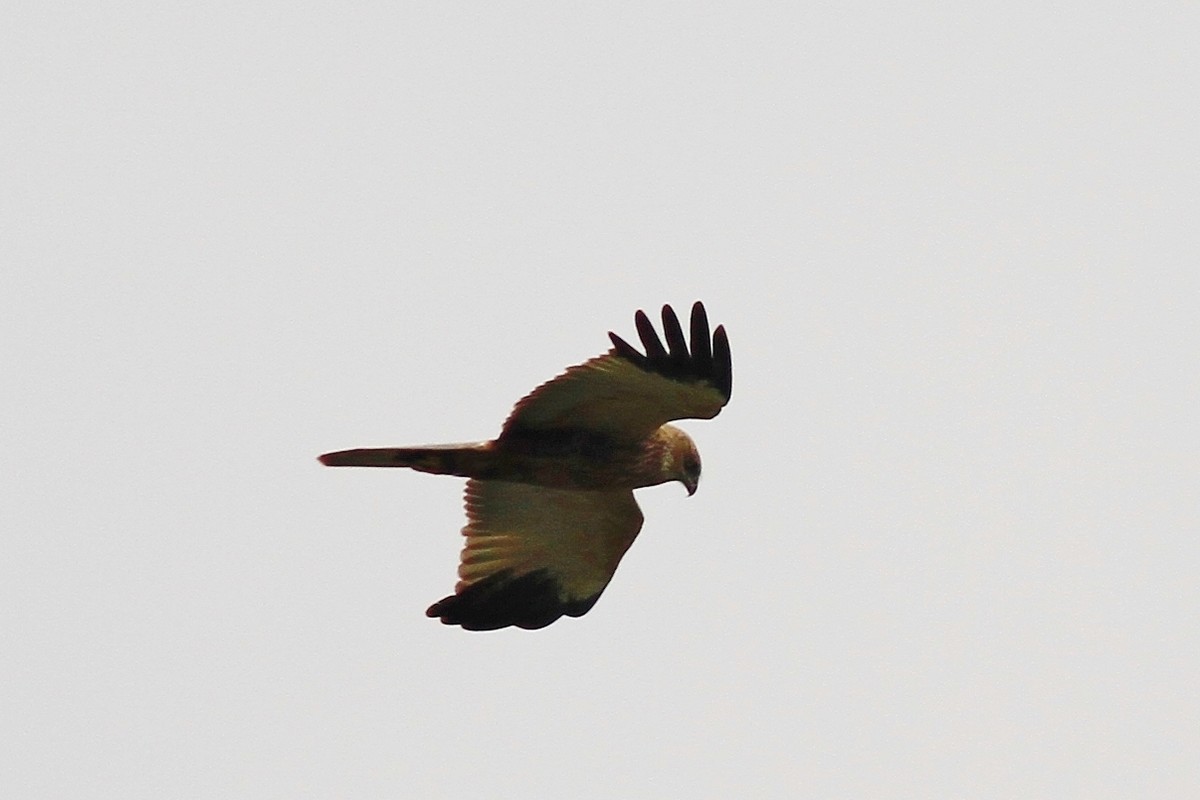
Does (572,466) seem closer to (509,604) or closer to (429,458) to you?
(429,458)

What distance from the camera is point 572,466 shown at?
1068 cm

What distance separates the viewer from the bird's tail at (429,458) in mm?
10250

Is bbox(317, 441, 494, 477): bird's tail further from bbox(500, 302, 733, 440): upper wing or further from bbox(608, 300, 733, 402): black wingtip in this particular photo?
bbox(608, 300, 733, 402): black wingtip

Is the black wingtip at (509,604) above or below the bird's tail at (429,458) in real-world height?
below

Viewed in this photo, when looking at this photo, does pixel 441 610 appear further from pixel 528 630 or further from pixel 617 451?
pixel 617 451

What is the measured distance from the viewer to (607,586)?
1181 cm

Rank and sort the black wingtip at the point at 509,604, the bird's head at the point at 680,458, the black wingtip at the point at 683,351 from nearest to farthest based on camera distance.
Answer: the black wingtip at the point at 683,351 → the bird's head at the point at 680,458 → the black wingtip at the point at 509,604

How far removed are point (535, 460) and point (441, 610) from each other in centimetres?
134

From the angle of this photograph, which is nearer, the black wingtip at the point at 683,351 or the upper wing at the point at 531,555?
the black wingtip at the point at 683,351

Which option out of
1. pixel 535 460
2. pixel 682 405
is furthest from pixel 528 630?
pixel 682 405

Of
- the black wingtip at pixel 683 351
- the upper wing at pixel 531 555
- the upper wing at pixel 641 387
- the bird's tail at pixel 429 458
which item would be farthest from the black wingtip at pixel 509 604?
the black wingtip at pixel 683 351

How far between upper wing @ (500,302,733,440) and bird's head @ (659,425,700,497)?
7.2 inches

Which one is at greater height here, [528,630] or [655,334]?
[655,334]

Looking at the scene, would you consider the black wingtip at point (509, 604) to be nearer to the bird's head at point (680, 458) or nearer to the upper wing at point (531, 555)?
the upper wing at point (531, 555)
